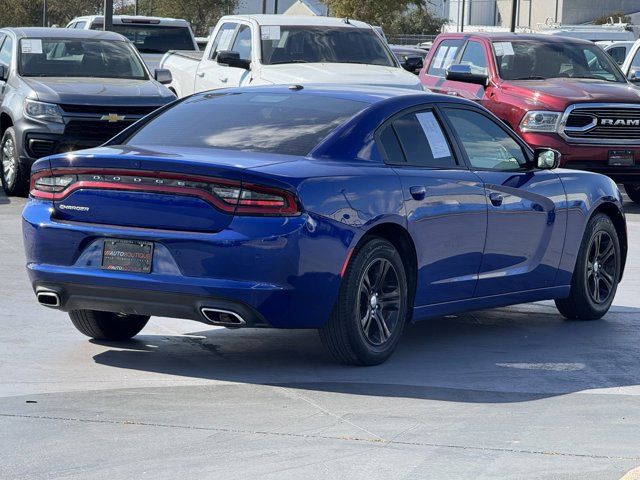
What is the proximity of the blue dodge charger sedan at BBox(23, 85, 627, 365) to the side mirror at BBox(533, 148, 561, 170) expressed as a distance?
15 mm

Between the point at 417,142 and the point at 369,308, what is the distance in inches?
45.1

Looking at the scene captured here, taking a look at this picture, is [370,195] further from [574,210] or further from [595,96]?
[595,96]

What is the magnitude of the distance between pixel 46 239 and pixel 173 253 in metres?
0.80

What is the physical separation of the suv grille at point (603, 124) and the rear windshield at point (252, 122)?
849 cm

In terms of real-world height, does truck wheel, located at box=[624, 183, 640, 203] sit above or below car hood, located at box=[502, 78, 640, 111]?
below

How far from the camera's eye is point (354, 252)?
7.75 metres

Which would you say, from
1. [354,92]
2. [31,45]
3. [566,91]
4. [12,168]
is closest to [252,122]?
[354,92]

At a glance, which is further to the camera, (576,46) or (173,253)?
(576,46)

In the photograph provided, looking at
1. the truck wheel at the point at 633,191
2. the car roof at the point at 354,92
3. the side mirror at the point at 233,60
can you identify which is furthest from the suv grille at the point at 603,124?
the car roof at the point at 354,92

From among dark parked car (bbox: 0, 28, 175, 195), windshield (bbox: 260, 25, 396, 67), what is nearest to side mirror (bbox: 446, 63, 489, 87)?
windshield (bbox: 260, 25, 396, 67)

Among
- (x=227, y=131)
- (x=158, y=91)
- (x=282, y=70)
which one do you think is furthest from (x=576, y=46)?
(x=227, y=131)

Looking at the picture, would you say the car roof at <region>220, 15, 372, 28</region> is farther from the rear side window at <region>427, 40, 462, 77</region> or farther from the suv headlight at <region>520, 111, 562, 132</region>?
the suv headlight at <region>520, 111, 562, 132</region>

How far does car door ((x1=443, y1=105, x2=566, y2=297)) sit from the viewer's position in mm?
8883

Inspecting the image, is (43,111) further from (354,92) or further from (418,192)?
(418,192)
